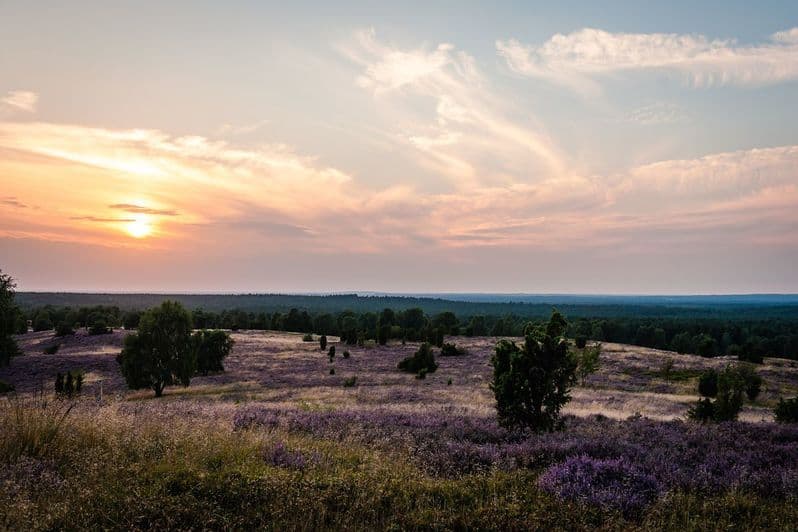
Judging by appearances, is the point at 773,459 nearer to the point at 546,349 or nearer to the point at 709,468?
the point at 709,468

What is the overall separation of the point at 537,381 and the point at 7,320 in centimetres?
6128

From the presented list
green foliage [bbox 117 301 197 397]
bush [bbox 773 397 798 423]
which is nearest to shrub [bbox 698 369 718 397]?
bush [bbox 773 397 798 423]

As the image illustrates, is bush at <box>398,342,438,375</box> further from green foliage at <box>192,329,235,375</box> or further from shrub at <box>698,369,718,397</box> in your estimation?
shrub at <box>698,369,718,397</box>

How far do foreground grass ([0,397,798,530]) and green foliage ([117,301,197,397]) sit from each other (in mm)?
34031

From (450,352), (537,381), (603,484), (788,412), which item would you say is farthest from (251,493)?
(450,352)

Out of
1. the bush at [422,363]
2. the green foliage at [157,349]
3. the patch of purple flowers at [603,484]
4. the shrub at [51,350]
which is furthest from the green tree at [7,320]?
the patch of purple flowers at [603,484]

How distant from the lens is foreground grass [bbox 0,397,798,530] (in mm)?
5543

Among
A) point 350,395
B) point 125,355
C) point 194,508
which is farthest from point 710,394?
point 125,355

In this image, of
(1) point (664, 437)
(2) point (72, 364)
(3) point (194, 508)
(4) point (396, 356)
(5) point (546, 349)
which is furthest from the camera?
(4) point (396, 356)

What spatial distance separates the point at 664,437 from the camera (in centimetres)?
1173

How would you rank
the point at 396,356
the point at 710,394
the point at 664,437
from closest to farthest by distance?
the point at 664,437
the point at 710,394
the point at 396,356

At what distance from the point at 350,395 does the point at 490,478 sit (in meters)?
27.9

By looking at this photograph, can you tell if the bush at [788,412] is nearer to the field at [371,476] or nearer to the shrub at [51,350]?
the field at [371,476]

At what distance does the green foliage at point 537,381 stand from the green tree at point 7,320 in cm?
5833
